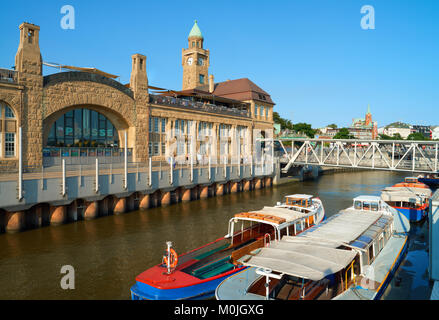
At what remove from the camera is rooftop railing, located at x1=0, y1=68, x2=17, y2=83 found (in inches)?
1093

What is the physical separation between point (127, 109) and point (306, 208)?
78.7ft

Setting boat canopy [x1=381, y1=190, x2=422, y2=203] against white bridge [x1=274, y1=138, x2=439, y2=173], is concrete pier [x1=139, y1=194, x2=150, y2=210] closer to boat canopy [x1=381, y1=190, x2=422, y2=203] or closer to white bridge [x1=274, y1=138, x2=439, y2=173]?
boat canopy [x1=381, y1=190, x2=422, y2=203]

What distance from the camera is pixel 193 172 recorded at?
130 feet

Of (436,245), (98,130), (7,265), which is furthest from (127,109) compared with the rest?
(436,245)

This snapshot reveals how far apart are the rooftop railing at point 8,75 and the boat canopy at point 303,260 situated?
26.8m

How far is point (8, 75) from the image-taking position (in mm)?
28188

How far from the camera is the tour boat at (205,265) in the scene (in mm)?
13391

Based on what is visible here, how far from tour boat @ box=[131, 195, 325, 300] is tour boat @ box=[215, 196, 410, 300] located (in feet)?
4.17

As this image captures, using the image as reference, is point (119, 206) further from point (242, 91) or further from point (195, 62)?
point (195, 62)

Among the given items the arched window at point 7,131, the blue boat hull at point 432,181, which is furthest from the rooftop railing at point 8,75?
the blue boat hull at point 432,181

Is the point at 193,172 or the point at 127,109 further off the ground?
the point at 127,109

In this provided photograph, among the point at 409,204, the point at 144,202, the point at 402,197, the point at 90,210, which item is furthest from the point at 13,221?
the point at 409,204
